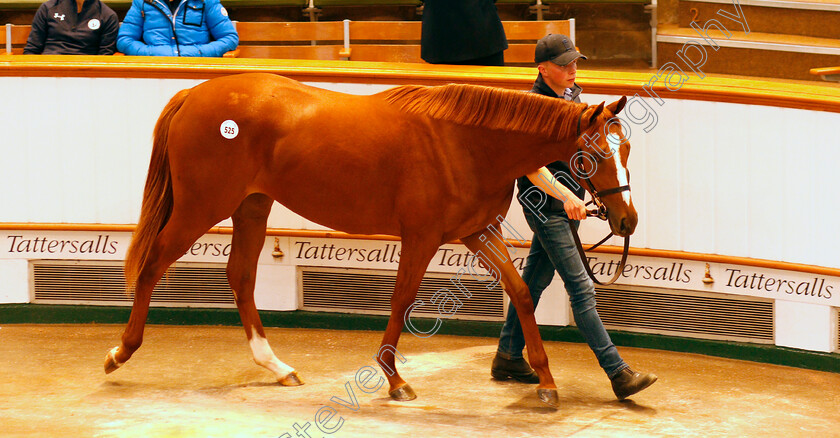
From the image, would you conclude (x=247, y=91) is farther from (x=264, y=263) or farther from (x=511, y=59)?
(x=511, y=59)

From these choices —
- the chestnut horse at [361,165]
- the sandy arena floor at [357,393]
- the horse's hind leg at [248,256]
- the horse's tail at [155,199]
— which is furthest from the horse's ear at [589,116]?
the horse's tail at [155,199]

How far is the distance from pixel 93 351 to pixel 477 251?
236 cm

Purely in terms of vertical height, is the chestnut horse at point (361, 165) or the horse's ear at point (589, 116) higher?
the horse's ear at point (589, 116)

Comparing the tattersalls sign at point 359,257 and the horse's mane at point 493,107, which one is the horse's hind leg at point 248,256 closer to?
the tattersalls sign at point 359,257

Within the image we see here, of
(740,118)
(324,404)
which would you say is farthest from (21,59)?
(740,118)

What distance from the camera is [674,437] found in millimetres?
4410

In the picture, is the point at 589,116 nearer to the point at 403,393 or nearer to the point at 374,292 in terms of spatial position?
the point at 403,393

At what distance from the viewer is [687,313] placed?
569cm

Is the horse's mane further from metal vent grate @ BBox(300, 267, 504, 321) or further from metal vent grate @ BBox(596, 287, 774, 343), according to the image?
metal vent grate @ BBox(596, 287, 774, 343)

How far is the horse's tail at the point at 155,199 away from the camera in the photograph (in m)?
5.16

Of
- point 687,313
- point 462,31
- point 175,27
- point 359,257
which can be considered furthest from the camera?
point 175,27

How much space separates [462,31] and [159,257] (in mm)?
2238

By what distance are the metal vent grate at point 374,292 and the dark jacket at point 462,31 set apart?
1.35m

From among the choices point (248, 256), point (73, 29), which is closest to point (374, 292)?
point (248, 256)
